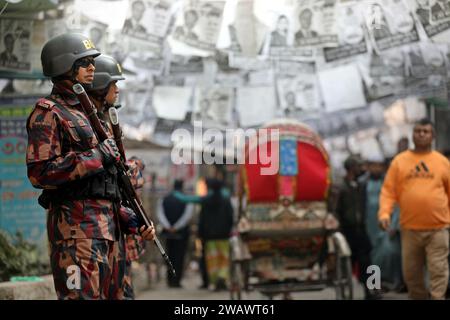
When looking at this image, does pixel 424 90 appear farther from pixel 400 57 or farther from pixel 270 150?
pixel 270 150

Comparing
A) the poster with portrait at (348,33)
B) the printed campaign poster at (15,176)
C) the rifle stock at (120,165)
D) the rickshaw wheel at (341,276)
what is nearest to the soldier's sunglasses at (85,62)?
the rifle stock at (120,165)

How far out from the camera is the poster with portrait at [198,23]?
1229cm

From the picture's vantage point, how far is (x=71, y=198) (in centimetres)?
576

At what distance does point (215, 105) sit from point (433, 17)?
133 inches

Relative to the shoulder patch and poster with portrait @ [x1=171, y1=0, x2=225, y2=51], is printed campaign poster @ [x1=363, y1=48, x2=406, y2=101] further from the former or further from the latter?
the shoulder patch

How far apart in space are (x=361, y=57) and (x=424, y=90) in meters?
0.90

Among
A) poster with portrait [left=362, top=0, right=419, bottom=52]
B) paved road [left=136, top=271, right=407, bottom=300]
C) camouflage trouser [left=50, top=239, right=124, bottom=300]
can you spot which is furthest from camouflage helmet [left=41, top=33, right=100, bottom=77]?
paved road [left=136, top=271, right=407, bottom=300]

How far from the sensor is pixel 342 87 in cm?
1317

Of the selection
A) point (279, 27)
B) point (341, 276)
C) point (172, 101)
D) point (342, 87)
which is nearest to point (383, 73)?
point (342, 87)

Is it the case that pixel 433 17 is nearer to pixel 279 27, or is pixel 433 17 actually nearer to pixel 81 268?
pixel 279 27

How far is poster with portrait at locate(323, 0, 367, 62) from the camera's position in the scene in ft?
38.9

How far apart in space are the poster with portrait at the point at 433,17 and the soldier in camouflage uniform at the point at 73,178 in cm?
534

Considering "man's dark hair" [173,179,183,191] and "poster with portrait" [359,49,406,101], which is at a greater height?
"poster with portrait" [359,49,406,101]
